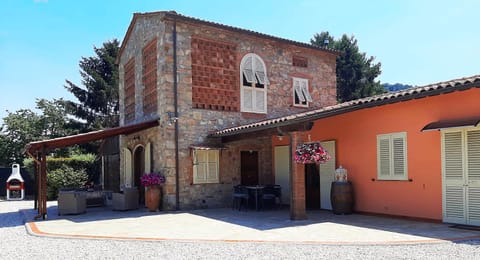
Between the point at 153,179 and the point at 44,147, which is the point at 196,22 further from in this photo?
the point at 44,147

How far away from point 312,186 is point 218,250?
251 inches

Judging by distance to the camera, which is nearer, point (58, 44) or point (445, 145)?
point (445, 145)

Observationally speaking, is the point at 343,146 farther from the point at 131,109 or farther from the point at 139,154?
the point at 131,109

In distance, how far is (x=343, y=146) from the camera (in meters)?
10.8

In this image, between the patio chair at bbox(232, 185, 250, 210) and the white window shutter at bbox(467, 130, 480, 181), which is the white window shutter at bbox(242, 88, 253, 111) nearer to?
the patio chair at bbox(232, 185, 250, 210)

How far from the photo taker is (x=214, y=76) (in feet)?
43.9

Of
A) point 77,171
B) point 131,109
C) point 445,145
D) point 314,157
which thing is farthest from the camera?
point 77,171

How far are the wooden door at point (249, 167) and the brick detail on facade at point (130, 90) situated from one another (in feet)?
15.8

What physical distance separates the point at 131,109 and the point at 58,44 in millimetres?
3949

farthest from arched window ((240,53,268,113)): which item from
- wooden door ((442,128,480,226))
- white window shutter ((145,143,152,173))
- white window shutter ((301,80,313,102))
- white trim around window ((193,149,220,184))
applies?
wooden door ((442,128,480,226))

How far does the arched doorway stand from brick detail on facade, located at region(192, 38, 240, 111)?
3.24m

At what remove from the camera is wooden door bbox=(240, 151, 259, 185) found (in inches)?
544

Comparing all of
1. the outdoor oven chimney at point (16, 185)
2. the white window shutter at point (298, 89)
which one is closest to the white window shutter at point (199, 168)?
the white window shutter at point (298, 89)

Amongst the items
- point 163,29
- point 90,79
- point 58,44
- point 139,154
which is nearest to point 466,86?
point 163,29
